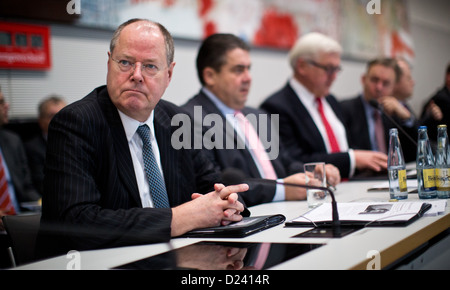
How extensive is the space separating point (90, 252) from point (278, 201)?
1.08 metres

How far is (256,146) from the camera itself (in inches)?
110

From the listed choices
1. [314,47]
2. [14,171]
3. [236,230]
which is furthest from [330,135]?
[14,171]

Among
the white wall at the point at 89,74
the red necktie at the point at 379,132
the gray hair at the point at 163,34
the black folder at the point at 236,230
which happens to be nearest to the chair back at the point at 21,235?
the black folder at the point at 236,230

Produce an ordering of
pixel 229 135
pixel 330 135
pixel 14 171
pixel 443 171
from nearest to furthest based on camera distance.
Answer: pixel 443 171, pixel 229 135, pixel 330 135, pixel 14 171

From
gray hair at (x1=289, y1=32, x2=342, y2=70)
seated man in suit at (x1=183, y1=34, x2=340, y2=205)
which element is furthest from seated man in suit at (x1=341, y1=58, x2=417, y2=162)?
seated man in suit at (x1=183, y1=34, x2=340, y2=205)

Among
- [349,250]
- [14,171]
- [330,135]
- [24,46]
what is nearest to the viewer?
[349,250]

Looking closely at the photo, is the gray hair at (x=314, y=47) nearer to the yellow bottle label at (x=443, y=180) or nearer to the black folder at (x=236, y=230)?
the yellow bottle label at (x=443, y=180)

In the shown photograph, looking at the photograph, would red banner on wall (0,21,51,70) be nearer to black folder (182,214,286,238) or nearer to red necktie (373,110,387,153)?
black folder (182,214,286,238)

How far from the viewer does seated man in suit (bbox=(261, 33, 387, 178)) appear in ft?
9.80

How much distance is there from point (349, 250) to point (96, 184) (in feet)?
2.76

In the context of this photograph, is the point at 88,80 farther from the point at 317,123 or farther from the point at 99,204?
the point at 99,204

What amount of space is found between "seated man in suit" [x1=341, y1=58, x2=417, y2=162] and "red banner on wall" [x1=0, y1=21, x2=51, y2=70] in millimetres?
2266

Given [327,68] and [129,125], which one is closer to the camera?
[129,125]

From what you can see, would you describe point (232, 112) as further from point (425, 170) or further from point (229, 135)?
point (425, 170)
